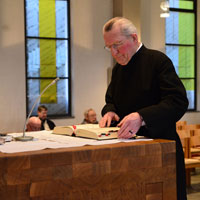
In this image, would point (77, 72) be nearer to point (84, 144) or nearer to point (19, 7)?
point (19, 7)

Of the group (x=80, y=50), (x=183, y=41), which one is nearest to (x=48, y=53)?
(x=80, y=50)

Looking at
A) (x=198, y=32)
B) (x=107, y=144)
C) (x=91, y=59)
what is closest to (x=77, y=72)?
(x=91, y=59)

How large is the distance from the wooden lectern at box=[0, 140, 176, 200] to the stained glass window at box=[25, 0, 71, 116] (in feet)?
26.4

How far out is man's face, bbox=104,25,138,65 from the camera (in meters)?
2.61

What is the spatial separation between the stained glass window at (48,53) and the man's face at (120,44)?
24.4 ft

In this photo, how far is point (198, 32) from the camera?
492 inches

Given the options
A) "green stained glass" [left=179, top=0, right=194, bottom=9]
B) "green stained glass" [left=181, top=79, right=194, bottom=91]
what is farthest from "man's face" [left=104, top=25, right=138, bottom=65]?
"green stained glass" [left=179, top=0, right=194, bottom=9]

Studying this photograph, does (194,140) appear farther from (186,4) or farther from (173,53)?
(186,4)

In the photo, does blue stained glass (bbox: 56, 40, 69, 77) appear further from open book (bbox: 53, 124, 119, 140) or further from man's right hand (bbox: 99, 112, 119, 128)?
open book (bbox: 53, 124, 119, 140)

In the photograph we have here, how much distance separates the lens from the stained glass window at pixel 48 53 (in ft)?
33.1

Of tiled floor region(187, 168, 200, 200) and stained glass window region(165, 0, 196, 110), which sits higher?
stained glass window region(165, 0, 196, 110)

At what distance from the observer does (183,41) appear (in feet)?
40.5

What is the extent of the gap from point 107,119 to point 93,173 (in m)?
0.75

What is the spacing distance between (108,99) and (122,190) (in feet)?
3.52
